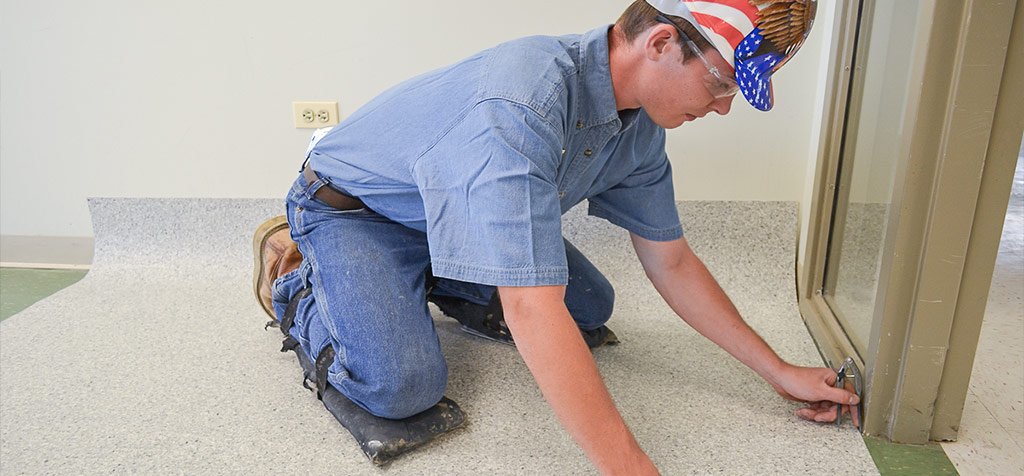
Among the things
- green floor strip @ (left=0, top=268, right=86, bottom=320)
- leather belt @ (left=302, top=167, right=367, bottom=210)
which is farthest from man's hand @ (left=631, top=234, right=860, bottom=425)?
green floor strip @ (left=0, top=268, right=86, bottom=320)

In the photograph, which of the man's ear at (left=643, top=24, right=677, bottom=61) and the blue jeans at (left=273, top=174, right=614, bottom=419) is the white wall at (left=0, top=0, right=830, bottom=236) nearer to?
the blue jeans at (left=273, top=174, right=614, bottom=419)

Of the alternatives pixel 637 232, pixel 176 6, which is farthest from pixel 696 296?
pixel 176 6

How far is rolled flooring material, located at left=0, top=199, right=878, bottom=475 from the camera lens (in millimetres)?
1224

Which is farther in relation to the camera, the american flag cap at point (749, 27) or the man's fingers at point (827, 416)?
the man's fingers at point (827, 416)

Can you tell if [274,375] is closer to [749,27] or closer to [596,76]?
[596,76]

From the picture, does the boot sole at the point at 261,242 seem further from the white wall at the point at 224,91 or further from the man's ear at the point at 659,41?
the man's ear at the point at 659,41

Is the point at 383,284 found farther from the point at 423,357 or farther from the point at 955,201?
the point at 955,201

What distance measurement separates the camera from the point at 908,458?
117 cm

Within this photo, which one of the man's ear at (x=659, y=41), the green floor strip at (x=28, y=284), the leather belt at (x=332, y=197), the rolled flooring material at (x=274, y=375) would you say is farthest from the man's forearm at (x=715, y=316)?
the green floor strip at (x=28, y=284)

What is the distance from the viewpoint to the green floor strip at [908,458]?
1.14 metres

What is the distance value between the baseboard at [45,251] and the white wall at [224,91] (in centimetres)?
3

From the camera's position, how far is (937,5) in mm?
962

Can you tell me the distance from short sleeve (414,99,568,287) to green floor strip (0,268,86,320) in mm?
1467

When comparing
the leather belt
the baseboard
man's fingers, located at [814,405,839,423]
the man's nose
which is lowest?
the baseboard
